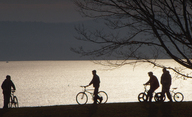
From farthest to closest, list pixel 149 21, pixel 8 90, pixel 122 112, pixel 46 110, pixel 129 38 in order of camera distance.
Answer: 1. pixel 8 90
2. pixel 46 110
3. pixel 122 112
4. pixel 129 38
5. pixel 149 21

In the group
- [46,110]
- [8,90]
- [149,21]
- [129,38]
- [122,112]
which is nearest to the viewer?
[149,21]

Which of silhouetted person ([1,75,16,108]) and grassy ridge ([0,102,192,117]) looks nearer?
grassy ridge ([0,102,192,117])

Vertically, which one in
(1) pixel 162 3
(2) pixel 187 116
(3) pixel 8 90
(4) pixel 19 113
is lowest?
(2) pixel 187 116

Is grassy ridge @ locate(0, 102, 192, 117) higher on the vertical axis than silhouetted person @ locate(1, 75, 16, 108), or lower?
lower

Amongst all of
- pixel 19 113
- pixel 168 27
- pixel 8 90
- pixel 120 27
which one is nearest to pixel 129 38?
pixel 120 27

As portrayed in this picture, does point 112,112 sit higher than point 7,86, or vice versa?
point 7,86

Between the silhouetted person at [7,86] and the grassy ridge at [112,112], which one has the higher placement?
the silhouetted person at [7,86]

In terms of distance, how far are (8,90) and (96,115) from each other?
6.01 meters

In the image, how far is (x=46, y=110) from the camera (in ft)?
33.8

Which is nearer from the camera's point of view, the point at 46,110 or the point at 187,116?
the point at 187,116

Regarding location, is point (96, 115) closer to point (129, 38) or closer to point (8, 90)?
point (129, 38)

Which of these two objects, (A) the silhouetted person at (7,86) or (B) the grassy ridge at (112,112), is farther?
(A) the silhouetted person at (7,86)

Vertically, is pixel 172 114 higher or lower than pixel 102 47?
lower

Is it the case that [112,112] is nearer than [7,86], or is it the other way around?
[112,112]
